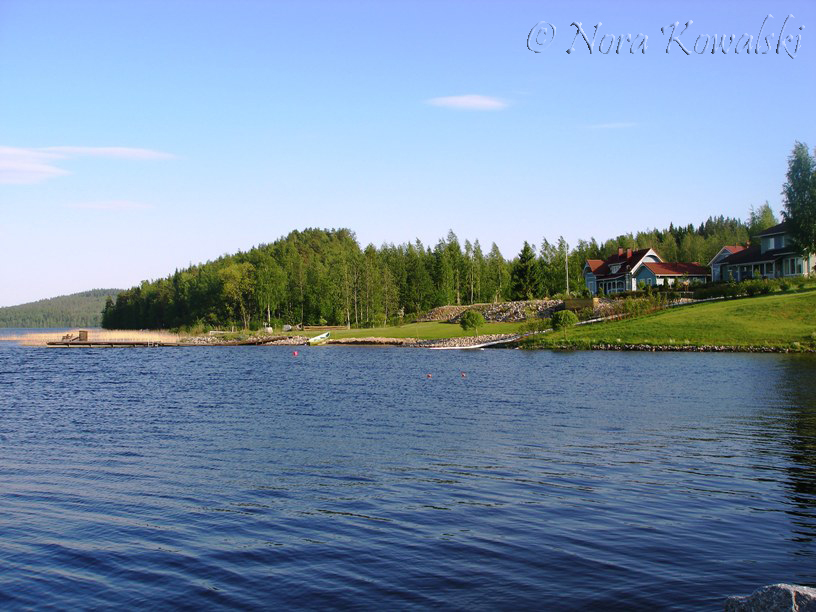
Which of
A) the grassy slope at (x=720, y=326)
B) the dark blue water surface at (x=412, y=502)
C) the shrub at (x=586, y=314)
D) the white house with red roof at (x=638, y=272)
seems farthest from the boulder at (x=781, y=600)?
the white house with red roof at (x=638, y=272)

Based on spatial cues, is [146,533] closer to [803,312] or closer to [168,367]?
[168,367]

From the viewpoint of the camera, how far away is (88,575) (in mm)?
12203

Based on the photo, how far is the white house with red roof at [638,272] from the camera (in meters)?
113

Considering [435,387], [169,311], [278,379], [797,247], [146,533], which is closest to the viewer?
[146,533]

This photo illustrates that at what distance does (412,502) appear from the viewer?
16.2 metres

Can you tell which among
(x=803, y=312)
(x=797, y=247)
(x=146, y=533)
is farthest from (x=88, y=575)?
(x=797, y=247)

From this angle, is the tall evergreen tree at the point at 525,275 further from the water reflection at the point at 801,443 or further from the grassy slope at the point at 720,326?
the water reflection at the point at 801,443

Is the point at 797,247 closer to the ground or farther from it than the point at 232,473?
farther from it

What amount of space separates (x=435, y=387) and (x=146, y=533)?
95.0 ft

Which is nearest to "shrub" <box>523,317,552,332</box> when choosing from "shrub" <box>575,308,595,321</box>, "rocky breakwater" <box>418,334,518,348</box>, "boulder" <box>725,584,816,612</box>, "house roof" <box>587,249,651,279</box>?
"rocky breakwater" <box>418,334,518,348</box>

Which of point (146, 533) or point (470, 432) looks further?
point (470, 432)

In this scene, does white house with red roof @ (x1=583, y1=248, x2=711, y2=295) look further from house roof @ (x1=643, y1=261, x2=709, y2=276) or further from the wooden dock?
the wooden dock

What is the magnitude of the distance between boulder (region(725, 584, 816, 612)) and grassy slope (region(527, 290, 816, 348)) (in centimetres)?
6006

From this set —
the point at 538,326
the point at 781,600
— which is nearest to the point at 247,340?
the point at 538,326
